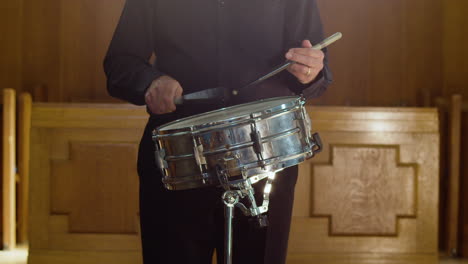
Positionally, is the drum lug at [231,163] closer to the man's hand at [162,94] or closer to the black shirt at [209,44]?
the man's hand at [162,94]

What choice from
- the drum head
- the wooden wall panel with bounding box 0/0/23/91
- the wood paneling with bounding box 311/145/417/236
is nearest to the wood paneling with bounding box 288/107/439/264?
the wood paneling with bounding box 311/145/417/236

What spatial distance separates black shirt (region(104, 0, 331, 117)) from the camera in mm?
1524

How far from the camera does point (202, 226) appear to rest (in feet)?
4.71

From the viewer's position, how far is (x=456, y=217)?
439 centimetres

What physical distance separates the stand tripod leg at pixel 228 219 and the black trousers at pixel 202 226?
0.60ft

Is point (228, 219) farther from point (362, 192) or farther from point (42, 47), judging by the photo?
point (42, 47)

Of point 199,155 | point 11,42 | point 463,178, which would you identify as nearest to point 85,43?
point 11,42

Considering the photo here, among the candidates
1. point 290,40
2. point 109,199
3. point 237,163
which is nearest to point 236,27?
point 290,40

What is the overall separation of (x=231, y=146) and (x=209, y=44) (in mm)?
376

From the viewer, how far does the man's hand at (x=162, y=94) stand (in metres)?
1.37

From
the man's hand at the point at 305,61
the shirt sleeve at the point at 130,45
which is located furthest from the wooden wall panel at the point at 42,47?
the man's hand at the point at 305,61

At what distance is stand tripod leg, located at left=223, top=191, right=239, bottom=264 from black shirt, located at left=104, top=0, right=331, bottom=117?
0.35 metres

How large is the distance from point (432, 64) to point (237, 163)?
4.14m

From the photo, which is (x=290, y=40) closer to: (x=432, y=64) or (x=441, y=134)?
(x=441, y=134)
